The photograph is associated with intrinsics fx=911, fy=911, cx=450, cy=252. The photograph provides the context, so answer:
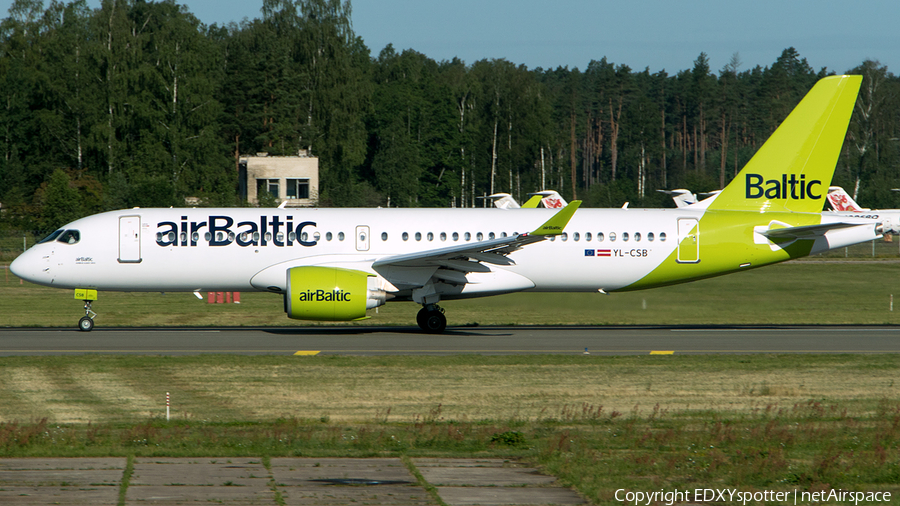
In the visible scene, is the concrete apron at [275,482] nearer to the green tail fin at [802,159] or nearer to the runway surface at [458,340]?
the runway surface at [458,340]

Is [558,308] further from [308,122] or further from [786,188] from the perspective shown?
[308,122]

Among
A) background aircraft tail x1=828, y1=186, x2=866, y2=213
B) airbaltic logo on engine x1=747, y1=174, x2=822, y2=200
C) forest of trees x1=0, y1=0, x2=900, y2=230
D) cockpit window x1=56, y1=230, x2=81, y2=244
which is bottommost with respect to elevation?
cockpit window x1=56, y1=230, x2=81, y2=244

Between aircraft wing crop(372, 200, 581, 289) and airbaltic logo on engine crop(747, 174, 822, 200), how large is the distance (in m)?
6.73

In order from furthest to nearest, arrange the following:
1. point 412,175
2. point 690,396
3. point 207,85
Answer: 1. point 412,175
2. point 207,85
3. point 690,396

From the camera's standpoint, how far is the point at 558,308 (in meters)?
27.1

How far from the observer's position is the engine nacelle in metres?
23.7

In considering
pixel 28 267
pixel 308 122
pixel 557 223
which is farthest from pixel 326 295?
pixel 308 122

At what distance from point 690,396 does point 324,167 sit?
74370 mm

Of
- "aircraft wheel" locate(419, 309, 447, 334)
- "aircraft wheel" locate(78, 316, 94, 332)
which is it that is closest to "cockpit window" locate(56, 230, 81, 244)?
"aircraft wheel" locate(78, 316, 94, 332)

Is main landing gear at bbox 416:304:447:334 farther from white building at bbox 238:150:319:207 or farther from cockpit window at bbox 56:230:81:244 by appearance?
white building at bbox 238:150:319:207

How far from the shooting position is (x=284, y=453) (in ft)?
37.6

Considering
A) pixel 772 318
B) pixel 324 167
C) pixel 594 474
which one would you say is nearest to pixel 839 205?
pixel 772 318

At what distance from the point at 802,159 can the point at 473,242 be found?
9.86 metres

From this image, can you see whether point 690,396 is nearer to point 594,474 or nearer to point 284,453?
point 594,474
